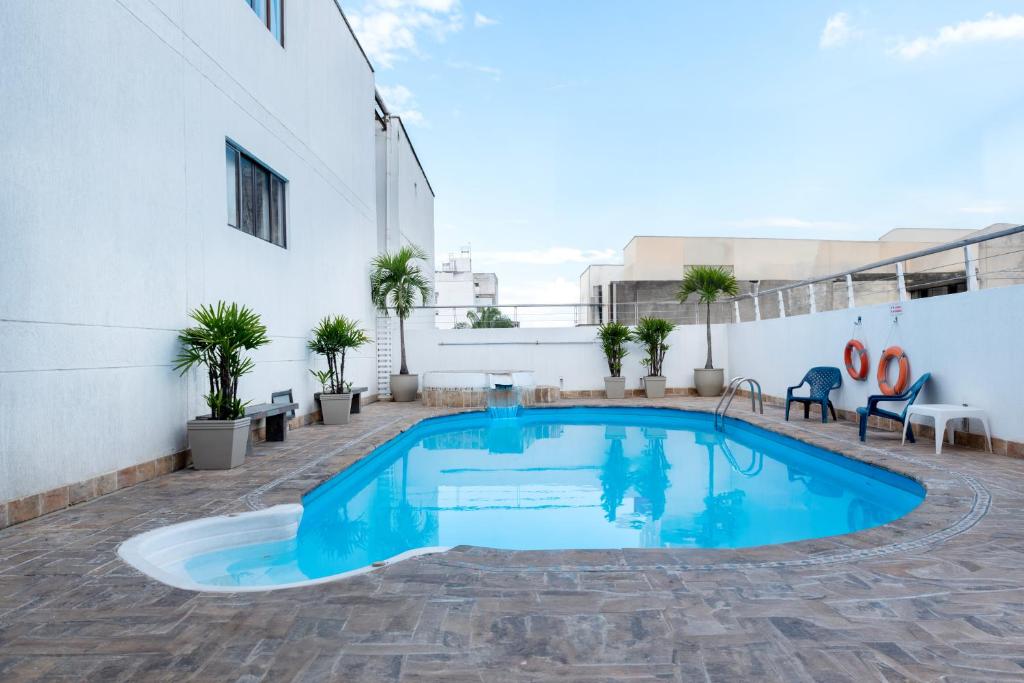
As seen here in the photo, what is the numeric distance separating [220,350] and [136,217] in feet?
4.32

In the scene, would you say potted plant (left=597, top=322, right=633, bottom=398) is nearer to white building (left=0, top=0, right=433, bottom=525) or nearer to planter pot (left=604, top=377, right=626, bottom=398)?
planter pot (left=604, top=377, right=626, bottom=398)

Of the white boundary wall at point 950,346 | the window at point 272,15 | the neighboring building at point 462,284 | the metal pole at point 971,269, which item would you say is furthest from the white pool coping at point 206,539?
the neighboring building at point 462,284

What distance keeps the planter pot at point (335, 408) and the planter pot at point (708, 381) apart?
24.6ft

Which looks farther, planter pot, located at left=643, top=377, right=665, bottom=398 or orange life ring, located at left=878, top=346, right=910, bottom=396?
planter pot, located at left=643, top=377, right=665, bottom=398

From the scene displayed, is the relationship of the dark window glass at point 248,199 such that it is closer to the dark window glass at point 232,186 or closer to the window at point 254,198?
the window at point 254,198

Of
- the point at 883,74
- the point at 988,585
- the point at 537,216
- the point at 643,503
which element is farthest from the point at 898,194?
the point at 988,585

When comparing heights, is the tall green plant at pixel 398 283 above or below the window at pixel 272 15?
below

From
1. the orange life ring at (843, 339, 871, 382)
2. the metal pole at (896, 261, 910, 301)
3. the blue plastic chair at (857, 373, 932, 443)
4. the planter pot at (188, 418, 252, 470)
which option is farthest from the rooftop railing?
Answer: the planter pot at (188, 418, 252, 470)

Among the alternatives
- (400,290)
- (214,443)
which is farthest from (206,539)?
(400,290)

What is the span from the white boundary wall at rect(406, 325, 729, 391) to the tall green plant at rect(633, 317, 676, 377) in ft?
1.29

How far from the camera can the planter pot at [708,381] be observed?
40.2 feet

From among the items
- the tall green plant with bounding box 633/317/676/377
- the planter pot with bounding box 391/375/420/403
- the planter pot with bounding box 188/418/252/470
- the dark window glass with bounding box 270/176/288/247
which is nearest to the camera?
the planter pot with bounding box 188/418/252/470

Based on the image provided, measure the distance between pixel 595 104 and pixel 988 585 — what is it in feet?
49.8

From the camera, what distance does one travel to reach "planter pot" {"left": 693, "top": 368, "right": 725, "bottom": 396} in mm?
12258
